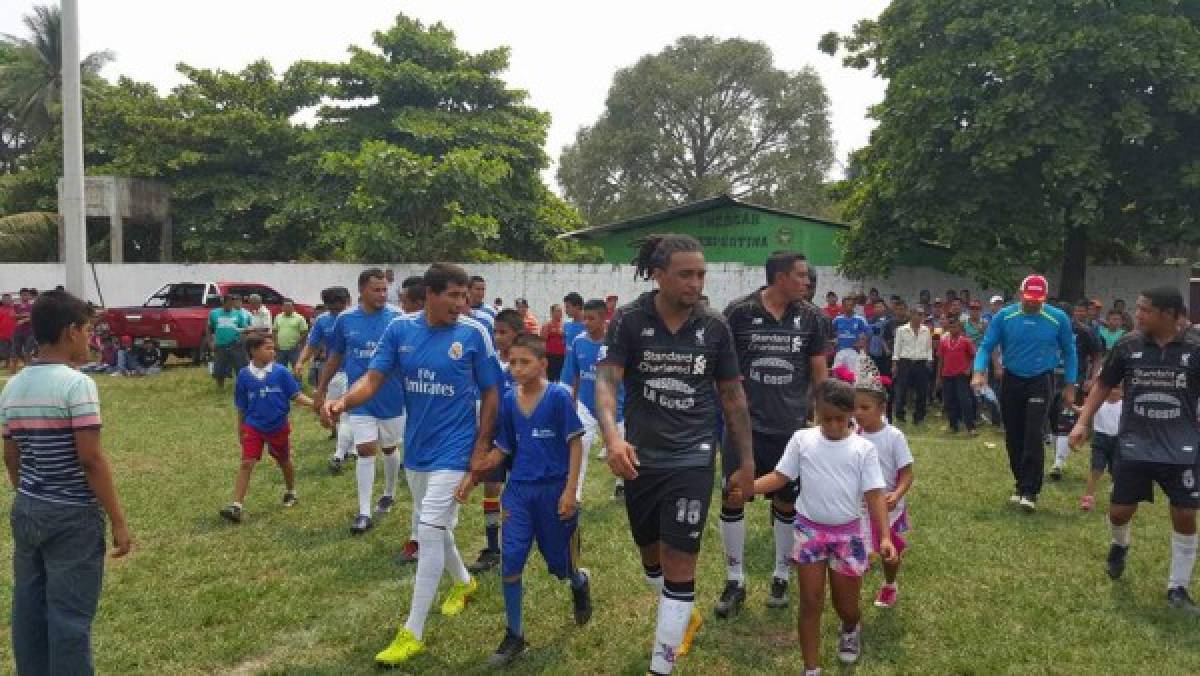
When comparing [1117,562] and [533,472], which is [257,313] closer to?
[533,472]

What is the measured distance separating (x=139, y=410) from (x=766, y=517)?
1175 cm

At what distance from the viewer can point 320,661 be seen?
16.4ft

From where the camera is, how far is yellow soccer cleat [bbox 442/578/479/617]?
5668 millimetres

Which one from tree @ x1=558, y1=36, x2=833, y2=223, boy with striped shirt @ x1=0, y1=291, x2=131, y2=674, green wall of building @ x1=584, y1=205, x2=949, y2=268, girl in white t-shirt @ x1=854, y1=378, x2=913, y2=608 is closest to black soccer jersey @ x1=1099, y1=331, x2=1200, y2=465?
girl in white t-shirt @ x1=854, y1=378, x2=913, y2=608

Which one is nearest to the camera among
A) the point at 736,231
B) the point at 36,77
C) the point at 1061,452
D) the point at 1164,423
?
the point at 1164,423

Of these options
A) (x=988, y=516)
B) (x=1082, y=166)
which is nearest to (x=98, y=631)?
(x=988, y=516)

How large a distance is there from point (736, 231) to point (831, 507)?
2197 cm

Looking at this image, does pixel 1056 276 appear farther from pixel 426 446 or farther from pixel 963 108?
pixel 426 446

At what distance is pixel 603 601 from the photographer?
232 inches

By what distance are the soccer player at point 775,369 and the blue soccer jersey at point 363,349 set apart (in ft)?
10.7

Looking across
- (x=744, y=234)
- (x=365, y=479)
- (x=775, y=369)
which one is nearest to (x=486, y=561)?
(x=365, y=479)

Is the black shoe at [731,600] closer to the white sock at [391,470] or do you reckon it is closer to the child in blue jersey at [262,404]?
the white sock at [391,470]

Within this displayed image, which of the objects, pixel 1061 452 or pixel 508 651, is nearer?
pixel 508 651

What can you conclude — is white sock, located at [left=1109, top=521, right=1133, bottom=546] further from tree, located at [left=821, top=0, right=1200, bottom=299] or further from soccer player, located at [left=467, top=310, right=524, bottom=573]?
tree, located at [left=821, top=0, right=1200, bottom=299]
